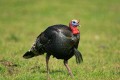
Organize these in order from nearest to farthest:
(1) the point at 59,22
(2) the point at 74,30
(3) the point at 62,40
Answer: (3) the point at 62,40 → (2) the point at 74,30 → (1) the point at 59,22

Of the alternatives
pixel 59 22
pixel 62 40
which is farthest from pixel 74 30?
pixel 59 22

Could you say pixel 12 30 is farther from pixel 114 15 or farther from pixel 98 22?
pixel 114 15

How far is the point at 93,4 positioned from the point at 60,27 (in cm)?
2430

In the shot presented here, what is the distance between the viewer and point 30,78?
12195mm

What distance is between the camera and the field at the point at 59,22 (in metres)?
13.3

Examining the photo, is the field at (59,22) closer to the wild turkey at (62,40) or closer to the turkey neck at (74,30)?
the wild turkey at (62,40)

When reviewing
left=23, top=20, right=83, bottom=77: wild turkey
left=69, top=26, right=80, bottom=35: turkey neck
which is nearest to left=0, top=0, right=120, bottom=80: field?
left=23, top=20, right=83, bottom=77: wild turkey

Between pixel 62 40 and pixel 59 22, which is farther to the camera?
pixel 59 22

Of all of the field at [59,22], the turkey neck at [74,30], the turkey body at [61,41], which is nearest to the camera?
the turkey body at [61,41]

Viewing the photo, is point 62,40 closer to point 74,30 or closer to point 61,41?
point 61,41

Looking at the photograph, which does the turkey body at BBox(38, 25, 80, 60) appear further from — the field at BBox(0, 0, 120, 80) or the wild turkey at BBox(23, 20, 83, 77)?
the field at BBox(0, 0, 120, 80)

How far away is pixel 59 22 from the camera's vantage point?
97.7 ft

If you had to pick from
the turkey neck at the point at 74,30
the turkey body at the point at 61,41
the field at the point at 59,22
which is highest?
the turkey neck at the point at 74,30

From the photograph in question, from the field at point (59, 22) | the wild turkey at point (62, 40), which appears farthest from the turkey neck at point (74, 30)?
the field at point (59, 22)
